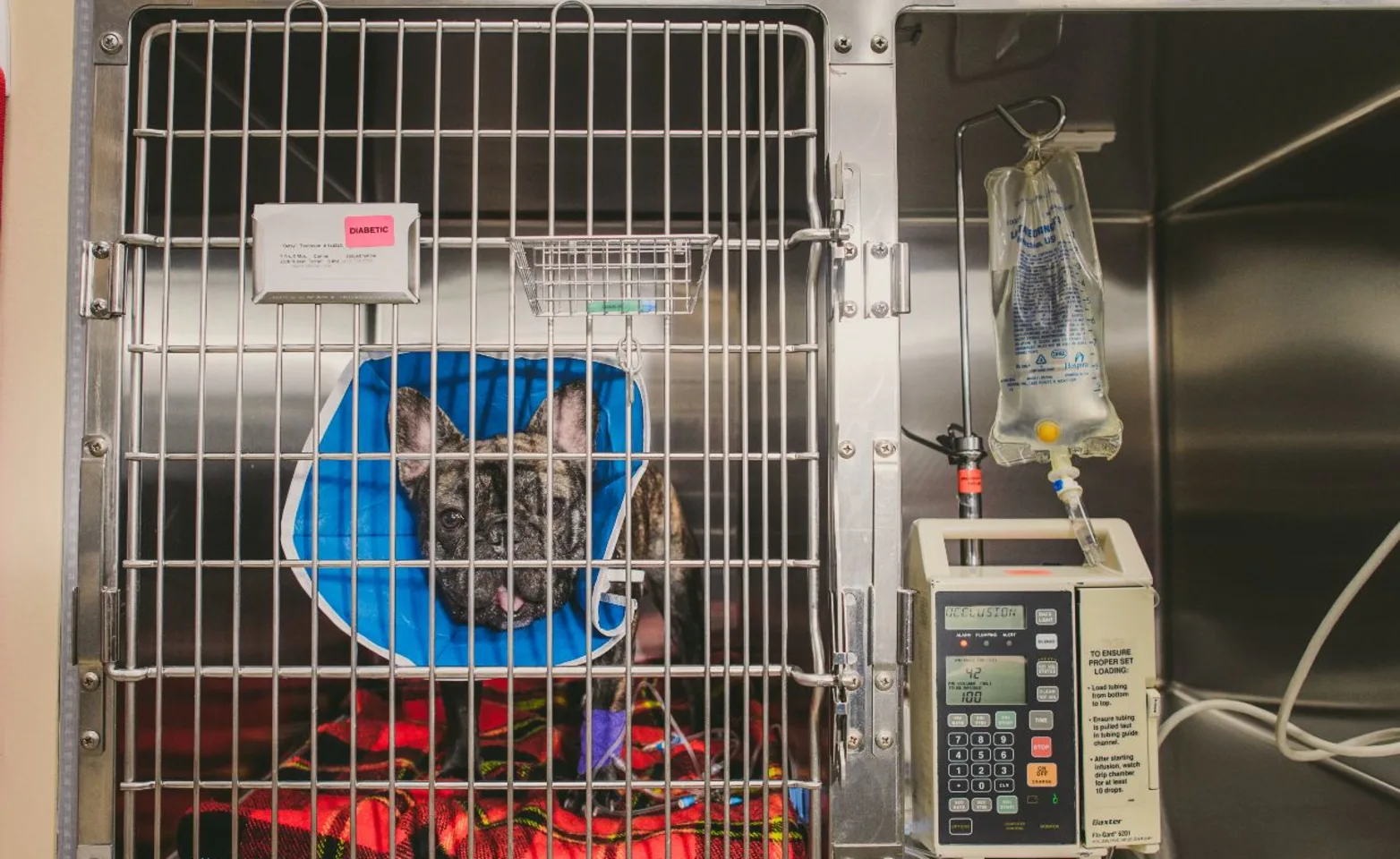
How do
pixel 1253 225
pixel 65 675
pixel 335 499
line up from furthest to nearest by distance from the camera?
pixel 1253 225 < pixel 335 499 < pixel 65 675

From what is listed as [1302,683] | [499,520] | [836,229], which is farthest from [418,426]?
[1302,683]

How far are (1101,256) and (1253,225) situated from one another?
0.84ft

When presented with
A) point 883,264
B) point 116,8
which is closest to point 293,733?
point 116,8

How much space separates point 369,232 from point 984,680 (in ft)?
2.42

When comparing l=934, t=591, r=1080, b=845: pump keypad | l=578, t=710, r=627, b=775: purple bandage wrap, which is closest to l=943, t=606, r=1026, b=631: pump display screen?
l=934, t=591, r=1080, b=845: pump keypad

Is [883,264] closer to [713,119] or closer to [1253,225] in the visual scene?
[713,119]

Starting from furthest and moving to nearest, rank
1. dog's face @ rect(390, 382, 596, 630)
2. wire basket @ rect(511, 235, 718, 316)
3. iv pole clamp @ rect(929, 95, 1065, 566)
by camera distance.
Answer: dog's face @ rect(390, 382, 596, 630)
iv pole clamp @ rect(929, 95, 1065, 566)
wire basket @ rect(511, 235, 718, 316)

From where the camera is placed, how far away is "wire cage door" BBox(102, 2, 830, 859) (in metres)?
0.73

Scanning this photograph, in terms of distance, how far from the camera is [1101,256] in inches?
54.2

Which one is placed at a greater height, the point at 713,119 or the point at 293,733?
the point at 713,119

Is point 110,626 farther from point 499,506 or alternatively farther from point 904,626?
point 904,626

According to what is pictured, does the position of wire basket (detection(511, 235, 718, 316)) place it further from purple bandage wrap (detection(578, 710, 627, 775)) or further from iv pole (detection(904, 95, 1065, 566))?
purple bandage wrap (detection(578, 710, 627, 775))

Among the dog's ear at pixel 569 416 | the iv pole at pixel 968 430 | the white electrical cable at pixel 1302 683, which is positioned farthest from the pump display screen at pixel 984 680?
the dog's ear at pixel 569 416

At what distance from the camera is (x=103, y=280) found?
29.8 inches
